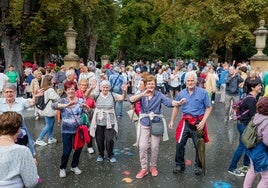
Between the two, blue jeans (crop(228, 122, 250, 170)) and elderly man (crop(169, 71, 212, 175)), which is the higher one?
elderly man (crop(169, 71, 212, 175))

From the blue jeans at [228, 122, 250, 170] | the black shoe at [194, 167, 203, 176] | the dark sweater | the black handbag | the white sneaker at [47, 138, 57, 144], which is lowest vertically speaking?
the black shoe at [194, 167, 203, 176]

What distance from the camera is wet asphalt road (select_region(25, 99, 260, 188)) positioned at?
5.69m

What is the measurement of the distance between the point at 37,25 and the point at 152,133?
43.4ft

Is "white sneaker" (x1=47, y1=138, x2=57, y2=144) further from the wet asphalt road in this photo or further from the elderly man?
the elderly man

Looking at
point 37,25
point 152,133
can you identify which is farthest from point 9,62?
point 152,133

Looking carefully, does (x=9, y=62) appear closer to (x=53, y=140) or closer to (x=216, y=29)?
(x=53, y=140)

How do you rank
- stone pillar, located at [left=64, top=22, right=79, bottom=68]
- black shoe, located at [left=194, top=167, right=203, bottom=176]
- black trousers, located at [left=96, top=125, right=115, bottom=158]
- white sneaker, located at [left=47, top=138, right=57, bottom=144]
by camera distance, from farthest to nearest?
stone pillar, located at [left=64, top=22, right=79, bottom=68] → white sneaker, located at [left=47, top=138, right=57, bottom=144] → black trousers, located at [left=96, top=125, right=115, bottom=158] → black shoe, located at [left=194, top=167, right=203, bottom=176]

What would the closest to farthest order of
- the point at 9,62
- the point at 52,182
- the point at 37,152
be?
the point at 52,182
the point at 37,152
the point at 9,62

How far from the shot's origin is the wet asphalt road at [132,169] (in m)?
5.69

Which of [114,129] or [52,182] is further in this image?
[114,129]

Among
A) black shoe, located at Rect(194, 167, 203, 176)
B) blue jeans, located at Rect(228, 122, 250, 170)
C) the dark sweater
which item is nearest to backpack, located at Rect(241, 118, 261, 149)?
the dark sweater

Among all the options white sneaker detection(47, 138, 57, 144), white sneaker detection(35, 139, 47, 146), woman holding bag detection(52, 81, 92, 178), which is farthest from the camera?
white sneaker detection(47, 138, 57, 144)

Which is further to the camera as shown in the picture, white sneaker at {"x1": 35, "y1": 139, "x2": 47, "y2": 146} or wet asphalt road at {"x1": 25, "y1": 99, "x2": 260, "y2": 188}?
white sneaker at {"x1": 35, "y1": 139, "x2": 47, "y2": 146}

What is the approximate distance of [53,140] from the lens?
27.9 ft
